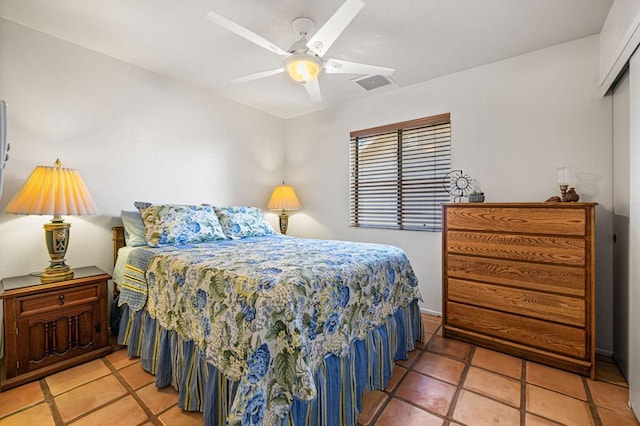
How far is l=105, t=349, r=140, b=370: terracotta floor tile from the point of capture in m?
2.04

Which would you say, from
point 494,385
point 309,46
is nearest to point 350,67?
point 309,46

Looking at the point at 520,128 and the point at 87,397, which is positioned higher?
the point at 520,128

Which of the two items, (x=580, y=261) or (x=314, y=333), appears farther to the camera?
(x=580, y=261)

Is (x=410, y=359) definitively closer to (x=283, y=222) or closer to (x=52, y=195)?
(x=283, y=222)

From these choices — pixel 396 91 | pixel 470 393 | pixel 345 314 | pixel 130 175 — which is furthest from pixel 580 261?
pixel 130 175

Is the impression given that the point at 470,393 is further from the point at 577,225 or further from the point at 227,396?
the point at 227,396

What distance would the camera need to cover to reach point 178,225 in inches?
95.0

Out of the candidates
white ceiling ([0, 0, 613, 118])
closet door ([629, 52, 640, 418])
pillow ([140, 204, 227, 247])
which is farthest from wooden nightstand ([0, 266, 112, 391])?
closet door ([629, 52, 640, 418])

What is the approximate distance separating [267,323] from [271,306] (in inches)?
2.8

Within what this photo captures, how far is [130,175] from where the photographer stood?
8.82 feet

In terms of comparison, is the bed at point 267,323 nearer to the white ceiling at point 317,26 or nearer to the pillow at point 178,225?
the pillow at point 178,225

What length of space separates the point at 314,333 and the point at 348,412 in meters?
0.51

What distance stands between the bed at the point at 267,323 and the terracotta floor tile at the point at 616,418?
1073 millimetres

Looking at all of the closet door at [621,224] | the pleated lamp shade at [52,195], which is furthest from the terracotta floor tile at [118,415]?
the closet door at [621,224]
